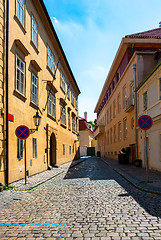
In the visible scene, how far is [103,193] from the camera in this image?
26.3 feet

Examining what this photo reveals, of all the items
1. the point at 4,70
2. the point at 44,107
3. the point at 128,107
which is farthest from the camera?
the point at 128,107

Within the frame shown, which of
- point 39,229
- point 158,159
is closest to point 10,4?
point 39,229

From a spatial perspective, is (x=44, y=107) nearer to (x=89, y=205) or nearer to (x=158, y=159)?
(x=158, y=159)

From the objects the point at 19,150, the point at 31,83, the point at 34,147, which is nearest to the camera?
the point at 19,150

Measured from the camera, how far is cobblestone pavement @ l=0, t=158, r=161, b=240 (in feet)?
13.8

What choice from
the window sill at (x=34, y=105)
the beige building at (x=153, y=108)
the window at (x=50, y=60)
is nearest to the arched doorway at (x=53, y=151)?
the window at (x=50, y=60)

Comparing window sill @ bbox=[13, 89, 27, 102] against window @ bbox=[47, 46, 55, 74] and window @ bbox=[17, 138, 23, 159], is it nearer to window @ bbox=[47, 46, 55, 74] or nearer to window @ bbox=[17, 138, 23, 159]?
window @ bbox=[17, 138, 23, 159]

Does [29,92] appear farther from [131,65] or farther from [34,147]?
[131,65]

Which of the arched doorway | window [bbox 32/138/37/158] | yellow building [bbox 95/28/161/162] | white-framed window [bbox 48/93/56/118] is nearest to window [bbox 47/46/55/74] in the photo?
white-framed window [bbox 48/93/56/118]

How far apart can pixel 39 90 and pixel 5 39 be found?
5.94 meters

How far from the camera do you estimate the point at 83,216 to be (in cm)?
531

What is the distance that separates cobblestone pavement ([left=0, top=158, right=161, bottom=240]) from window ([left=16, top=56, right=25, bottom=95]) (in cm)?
600

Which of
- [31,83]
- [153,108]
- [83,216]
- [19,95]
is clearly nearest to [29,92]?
[31,83]

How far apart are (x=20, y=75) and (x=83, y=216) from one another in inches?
344
